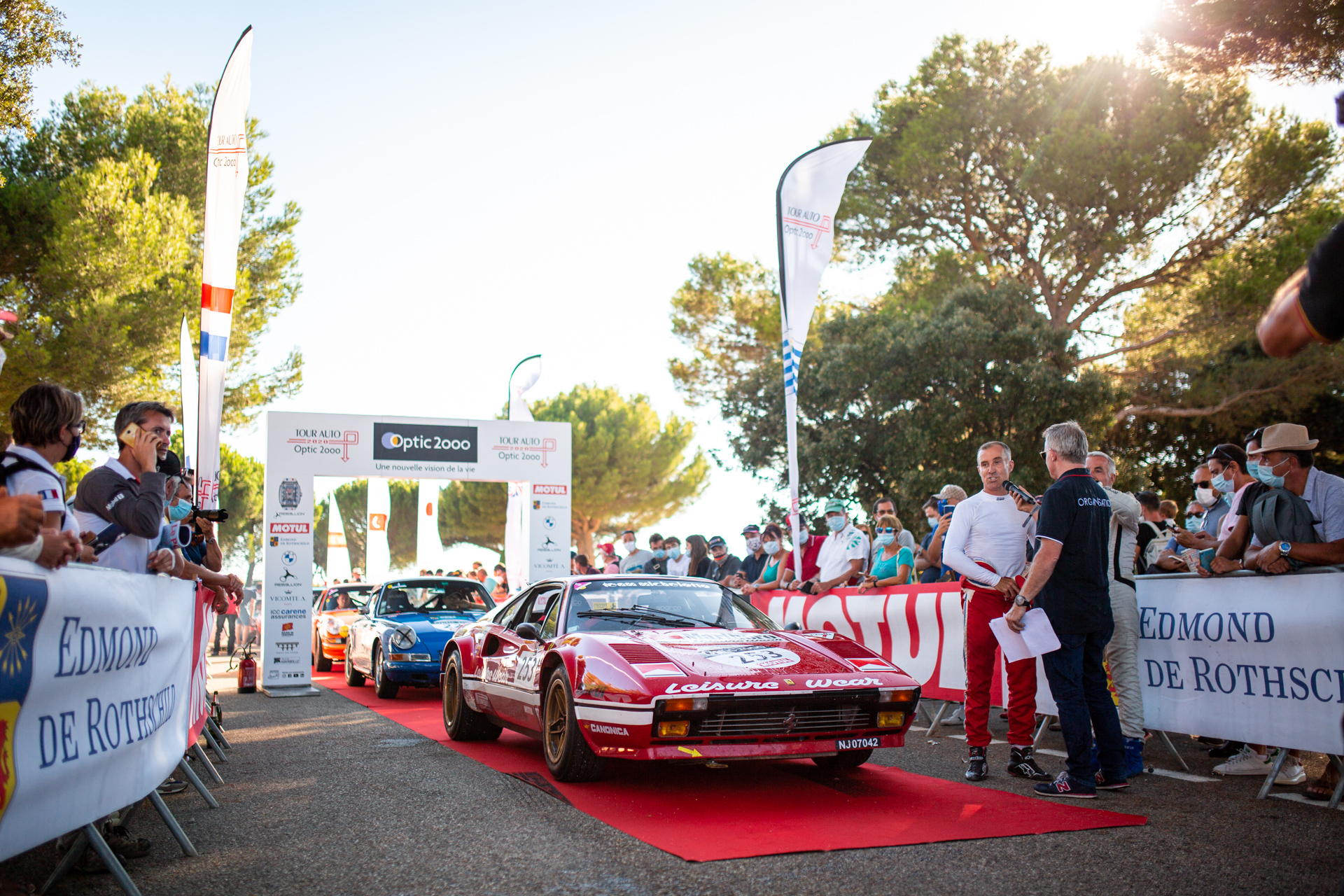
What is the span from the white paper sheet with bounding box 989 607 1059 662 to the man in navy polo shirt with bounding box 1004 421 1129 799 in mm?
55

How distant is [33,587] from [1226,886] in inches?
164

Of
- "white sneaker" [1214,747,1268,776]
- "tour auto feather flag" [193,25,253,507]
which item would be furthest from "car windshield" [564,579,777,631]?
"tour auto feather flag" [193,25,253,507]

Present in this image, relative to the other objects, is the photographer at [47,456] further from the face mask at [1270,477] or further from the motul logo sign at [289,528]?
the motul logo sign at [289,528]

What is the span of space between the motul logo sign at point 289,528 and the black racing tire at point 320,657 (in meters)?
2.89

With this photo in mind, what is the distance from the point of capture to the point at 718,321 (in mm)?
30438

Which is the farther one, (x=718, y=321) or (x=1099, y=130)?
(x=718, y=321)

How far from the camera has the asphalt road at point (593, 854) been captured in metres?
3.74

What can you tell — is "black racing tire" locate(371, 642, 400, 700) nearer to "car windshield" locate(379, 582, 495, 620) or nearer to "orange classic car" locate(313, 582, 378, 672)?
"car windshield" locate(379, 582, 495, 620)

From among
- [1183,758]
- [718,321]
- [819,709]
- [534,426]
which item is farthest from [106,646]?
[718,321]

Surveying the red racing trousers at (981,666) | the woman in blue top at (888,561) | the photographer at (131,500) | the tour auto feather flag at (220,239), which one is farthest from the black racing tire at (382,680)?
the red racing trousers at (981,666)

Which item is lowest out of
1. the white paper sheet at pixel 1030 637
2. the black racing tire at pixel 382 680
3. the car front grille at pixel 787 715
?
the black racing tire at pixel 382 680

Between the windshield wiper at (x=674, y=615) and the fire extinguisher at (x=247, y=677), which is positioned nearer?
the windshield wiper at (x=674, y=615)

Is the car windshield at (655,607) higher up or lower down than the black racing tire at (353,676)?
higher up

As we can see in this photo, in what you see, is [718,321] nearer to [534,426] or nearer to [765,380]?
[765,380]
